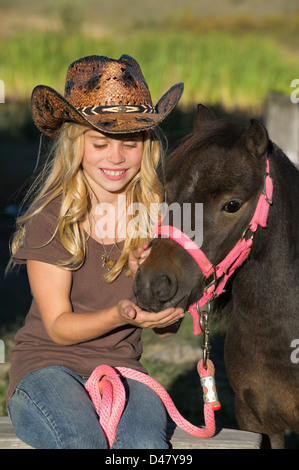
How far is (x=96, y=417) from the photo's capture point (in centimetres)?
256

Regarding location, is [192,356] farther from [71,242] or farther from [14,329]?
[71,242]

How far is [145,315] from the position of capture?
2318mm

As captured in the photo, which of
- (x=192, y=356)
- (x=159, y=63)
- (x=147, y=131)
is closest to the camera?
(x=147, y=131)

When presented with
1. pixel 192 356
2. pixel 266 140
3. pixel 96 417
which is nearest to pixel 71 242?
pixel 96 417

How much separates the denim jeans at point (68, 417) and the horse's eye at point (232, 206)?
0.92m

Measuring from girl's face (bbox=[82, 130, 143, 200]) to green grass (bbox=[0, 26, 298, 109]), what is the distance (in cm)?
842

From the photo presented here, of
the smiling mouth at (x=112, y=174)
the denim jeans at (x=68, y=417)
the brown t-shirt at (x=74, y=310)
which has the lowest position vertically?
the denim jeans at (x=68, y=417)

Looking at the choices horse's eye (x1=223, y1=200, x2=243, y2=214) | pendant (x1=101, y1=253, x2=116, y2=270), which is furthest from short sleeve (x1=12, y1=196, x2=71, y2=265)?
horse's eye (x1=223, y1=200, x2=243, y2=214)

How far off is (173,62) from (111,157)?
1039 centimetres

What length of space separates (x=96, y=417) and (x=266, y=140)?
131 centimetres

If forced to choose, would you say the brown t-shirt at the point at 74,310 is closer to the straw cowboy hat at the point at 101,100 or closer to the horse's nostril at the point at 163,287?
the straw cowboy hat at the point at 101,100

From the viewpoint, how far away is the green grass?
12.0 meters

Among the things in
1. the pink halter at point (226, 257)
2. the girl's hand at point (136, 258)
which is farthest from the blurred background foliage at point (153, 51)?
the pink halter at point (226, 257)

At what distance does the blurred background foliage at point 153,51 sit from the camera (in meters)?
11.3
